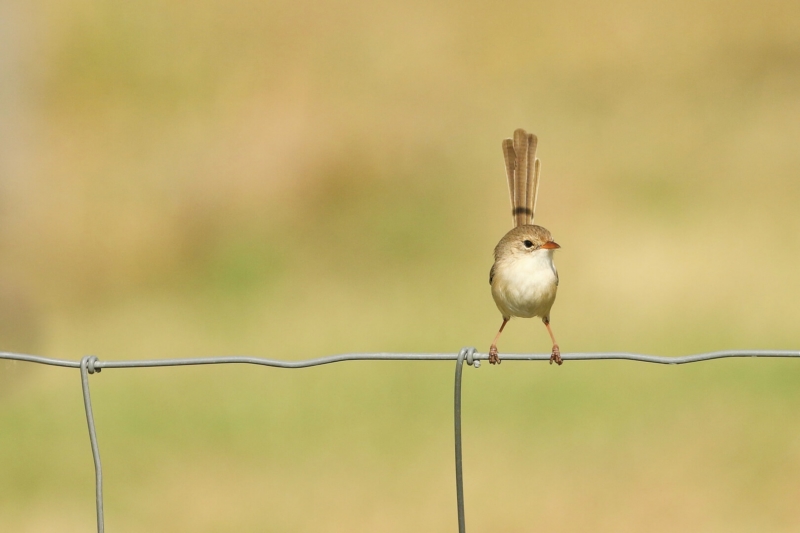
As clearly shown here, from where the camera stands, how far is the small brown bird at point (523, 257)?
5.20 m

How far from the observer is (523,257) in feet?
17.6

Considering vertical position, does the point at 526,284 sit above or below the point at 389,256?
below

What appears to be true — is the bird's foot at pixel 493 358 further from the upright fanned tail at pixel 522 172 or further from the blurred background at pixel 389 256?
the blurred background at pixel 389 256

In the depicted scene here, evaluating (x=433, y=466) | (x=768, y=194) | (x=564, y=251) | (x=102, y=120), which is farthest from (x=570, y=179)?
(x=102, y=120)

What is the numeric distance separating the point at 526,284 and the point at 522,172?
0.86 metres

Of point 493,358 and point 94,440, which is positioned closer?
point 94,440

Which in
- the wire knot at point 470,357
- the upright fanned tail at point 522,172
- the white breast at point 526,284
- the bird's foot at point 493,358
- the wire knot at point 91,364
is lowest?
the wire knot at point 470,357

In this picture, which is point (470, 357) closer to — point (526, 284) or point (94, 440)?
point (94, 440)

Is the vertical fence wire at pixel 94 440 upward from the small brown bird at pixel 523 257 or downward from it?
downward

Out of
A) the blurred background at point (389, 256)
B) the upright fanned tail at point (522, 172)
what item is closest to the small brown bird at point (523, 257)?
the upright fanned tail at point (522, 172)

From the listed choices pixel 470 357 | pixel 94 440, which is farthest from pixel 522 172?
pixel 94 440

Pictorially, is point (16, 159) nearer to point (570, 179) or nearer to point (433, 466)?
point (570, 179)

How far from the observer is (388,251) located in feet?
42.9

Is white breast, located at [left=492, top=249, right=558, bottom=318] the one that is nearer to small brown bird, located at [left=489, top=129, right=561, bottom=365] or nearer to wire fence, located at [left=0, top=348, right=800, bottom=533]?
small brown bird, located at [left=489, top=129, right=561, bottom=365]
